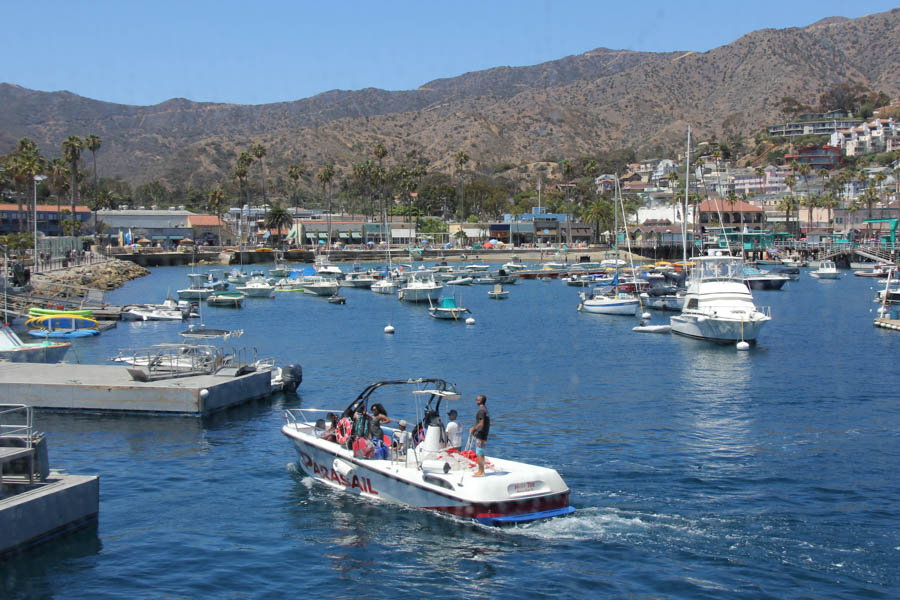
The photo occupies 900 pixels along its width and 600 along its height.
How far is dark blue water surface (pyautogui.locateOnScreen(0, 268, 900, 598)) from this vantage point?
18.9 metres

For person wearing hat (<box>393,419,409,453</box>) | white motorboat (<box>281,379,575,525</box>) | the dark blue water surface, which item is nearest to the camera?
the dark blue water surface

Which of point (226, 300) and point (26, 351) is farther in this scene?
point (226, 300)

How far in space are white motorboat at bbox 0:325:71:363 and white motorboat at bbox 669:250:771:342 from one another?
1544 inches

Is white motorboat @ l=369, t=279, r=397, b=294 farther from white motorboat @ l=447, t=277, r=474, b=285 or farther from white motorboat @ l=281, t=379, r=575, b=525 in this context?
white motorboat @ l=281, t=379, r=575, b=525

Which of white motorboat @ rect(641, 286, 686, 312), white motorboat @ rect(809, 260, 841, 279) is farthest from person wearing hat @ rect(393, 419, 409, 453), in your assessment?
white motorboat @ rect(809, 260, 841, 279)

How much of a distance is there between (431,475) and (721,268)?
141 ft

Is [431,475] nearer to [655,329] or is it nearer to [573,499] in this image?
[573,499]

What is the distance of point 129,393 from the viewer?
3475 centimetres

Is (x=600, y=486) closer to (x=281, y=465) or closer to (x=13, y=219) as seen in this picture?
(x=281, y=465)

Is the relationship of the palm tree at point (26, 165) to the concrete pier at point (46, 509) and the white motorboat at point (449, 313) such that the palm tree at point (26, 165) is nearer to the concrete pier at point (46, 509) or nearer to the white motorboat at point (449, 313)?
the white motorboat at point (449, 313)

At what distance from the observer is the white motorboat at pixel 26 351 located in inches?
1746

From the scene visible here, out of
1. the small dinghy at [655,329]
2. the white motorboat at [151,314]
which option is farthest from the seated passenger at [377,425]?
the white motorboat at [151,314]

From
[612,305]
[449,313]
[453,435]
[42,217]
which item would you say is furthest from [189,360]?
[42,217]

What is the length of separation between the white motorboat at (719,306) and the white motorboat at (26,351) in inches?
1544
